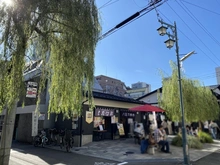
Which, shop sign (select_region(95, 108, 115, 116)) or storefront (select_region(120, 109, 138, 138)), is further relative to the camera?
storefront (select_region(120, 109, 138, 138))

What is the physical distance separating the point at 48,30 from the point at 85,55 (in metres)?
1.28

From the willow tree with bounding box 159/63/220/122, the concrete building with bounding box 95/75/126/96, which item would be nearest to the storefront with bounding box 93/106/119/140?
the willow tree with bounding box 159/63/220/122

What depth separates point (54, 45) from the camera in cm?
521

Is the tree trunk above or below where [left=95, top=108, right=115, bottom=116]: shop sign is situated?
below

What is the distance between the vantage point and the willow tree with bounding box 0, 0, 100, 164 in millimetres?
4277

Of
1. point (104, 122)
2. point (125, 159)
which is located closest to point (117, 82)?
point (104, 122)

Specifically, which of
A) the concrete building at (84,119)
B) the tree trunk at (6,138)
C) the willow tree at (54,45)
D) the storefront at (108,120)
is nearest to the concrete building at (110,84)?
the concrete building at (84,119)

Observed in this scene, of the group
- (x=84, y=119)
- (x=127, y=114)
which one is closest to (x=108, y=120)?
(x=127, y=114)

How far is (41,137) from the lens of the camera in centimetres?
1230

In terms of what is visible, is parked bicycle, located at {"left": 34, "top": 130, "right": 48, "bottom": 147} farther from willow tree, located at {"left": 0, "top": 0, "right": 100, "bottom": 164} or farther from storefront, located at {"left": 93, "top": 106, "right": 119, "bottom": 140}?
willow tree, located at {"left": 0, "top": 0, "right": 100, "bottom": 164}

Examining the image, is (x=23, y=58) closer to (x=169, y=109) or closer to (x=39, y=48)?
(x=39, y=48)

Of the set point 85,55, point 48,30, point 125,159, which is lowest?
point 125,159

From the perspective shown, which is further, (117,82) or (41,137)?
(117,82)

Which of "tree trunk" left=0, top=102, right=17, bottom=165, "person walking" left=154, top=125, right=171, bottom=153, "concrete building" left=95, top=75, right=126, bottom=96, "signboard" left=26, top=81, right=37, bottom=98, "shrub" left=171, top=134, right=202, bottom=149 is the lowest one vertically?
"shrub" left=171, top=134, right=202, bottom=149
